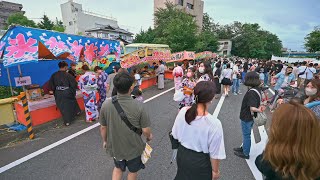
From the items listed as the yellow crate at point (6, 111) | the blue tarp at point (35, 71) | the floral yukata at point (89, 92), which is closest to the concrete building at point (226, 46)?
the blue tarp at point (35, 71)

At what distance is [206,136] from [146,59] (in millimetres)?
7659

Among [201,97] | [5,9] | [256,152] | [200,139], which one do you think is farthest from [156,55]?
[5,9]

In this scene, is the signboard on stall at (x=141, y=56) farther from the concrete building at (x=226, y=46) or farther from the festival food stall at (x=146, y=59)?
the concrete building at (x=226, y=46)

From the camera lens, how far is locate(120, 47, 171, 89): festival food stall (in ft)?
26.2

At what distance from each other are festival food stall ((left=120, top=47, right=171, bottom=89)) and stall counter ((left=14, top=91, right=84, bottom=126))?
10.2ft

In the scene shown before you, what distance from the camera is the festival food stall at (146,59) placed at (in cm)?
797

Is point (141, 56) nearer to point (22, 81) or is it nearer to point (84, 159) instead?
point (22, 81)

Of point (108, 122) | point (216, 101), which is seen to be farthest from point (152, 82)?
point (108, 122)

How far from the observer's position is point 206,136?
5.79 ft

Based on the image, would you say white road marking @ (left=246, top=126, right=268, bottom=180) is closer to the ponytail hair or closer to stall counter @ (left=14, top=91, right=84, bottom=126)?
the ponytail hair

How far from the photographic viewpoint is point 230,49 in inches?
1959

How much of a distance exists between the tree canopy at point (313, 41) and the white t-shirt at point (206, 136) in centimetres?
4323

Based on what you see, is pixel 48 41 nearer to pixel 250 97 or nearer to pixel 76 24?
pixel 250 97

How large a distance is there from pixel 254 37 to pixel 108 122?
53.1 m
